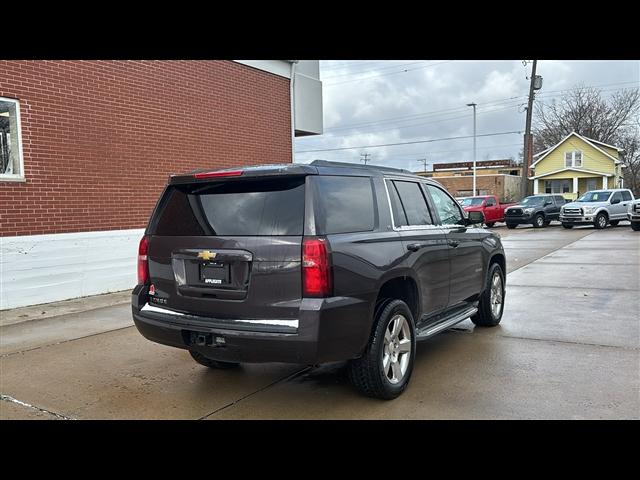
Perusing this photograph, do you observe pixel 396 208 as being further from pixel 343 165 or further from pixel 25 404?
pixel 25 404

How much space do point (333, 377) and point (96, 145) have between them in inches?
266

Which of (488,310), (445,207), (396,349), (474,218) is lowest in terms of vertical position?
(488,310)

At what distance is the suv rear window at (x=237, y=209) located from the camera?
3.89 meters

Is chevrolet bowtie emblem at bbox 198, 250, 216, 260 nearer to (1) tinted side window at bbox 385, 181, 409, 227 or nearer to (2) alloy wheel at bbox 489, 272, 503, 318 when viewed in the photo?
(1) tinted side window at bbox 385, 181, 409, 227

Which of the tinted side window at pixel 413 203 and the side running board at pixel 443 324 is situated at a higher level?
the tinted side window at pixel 413 203

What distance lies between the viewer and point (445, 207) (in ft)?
19.6

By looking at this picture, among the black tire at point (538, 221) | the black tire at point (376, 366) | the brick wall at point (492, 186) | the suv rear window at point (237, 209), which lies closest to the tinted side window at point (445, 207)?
the black tire at point (376, 366)

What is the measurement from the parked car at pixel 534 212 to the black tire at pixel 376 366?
84.3 feet

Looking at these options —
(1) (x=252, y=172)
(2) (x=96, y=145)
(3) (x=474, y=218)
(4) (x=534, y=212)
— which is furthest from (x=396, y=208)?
(4) (x=534, y=212)

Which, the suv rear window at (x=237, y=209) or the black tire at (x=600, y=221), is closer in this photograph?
the suv rear window at (x=237, y=209)

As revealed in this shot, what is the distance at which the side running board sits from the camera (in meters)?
4.91

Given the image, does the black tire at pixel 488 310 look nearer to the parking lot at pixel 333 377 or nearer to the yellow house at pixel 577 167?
the parking lot at pixel 333 377
